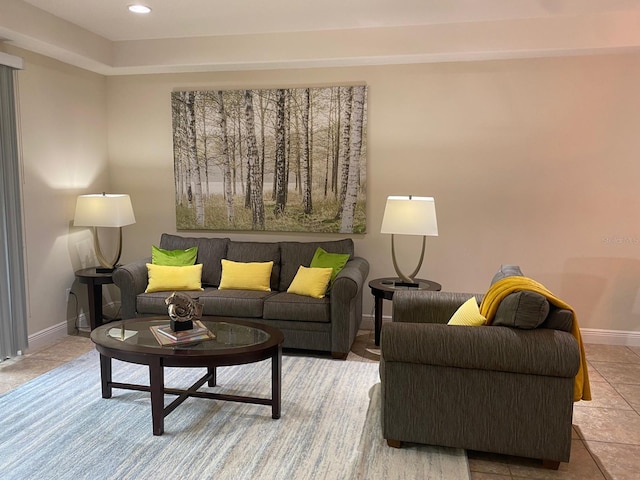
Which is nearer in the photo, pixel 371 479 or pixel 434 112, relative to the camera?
pixel 371 479

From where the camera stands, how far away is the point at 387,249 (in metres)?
4.87

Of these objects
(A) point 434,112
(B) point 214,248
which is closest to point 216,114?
(B) point 214,248

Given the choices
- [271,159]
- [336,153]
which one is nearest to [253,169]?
[271,159]

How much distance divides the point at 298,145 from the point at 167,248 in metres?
1.61

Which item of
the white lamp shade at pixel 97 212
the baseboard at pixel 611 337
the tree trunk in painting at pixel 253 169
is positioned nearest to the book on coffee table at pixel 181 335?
the white lamp shade at pixel 97 212

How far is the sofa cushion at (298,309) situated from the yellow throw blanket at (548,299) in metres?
1.47

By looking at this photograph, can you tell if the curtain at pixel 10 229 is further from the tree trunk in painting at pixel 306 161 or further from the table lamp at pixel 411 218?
the table lamp at pixel 411 218

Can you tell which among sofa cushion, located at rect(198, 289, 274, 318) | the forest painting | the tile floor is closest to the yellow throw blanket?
the tile floor

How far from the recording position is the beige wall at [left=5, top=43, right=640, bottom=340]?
14.3 ft

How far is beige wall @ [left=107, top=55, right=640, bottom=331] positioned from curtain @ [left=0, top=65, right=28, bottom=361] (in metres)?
1.95

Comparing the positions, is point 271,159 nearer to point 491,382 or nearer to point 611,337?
point 491,382

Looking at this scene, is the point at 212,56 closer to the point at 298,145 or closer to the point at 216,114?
the point at 216,114

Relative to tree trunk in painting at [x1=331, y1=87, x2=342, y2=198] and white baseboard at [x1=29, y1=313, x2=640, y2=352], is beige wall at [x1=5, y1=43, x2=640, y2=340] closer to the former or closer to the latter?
white baseboard at [x1=29, y1=313, x2=640, y2=352]

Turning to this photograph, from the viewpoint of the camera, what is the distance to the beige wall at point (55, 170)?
4230 mm
